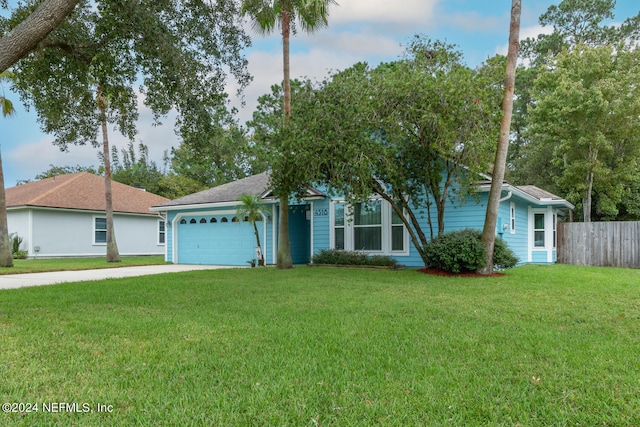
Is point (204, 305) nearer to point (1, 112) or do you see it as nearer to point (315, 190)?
point (315, 190)

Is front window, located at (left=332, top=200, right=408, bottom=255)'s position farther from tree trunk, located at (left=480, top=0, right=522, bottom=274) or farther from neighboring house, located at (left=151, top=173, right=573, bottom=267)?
tree trunk, located at (left=480, top=0, right=522, bottom=274)

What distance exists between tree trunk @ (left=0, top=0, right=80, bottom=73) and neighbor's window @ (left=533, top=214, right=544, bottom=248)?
16.3m

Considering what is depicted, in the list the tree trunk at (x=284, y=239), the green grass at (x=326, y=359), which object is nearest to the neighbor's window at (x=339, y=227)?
the tree trunk at (x=284, y=239)

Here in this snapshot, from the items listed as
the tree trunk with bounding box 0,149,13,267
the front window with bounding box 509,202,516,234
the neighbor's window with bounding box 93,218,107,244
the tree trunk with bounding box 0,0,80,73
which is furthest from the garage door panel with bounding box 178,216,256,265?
the tree trunk with bounding box 0,0,80,73

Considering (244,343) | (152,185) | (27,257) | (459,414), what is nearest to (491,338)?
(459,414)

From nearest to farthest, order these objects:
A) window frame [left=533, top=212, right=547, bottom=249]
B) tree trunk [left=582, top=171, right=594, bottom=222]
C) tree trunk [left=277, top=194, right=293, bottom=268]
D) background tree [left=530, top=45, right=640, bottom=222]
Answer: tree trunk [left=277, top=194, right=293, bottom=268], window frame [left=533, top=212, right=547, bottom=249], background tree [left=530, top=45, right=640, bottom=222], tree trunk [left=582, top=171, right=594, bottom=222]

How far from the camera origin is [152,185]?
3731 centimetres

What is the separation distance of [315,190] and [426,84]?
597cm

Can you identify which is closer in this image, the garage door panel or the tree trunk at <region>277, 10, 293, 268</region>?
the tree trunk at <region>277, 10, 293, 268</region>

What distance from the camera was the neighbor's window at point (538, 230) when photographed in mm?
16000

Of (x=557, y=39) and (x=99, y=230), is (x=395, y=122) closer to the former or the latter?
(x=99, y=230)

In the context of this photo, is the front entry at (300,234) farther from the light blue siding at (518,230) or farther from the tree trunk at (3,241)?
the tree trunk at (3,241)

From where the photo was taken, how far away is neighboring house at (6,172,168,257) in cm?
1909

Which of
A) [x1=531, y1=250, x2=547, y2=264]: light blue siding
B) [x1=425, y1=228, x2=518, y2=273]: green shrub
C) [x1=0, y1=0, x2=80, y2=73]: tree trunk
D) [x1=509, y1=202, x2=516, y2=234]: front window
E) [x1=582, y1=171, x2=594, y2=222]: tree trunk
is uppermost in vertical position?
[x1=0, y1=0, x2=80, y2=73]: tree trunk
